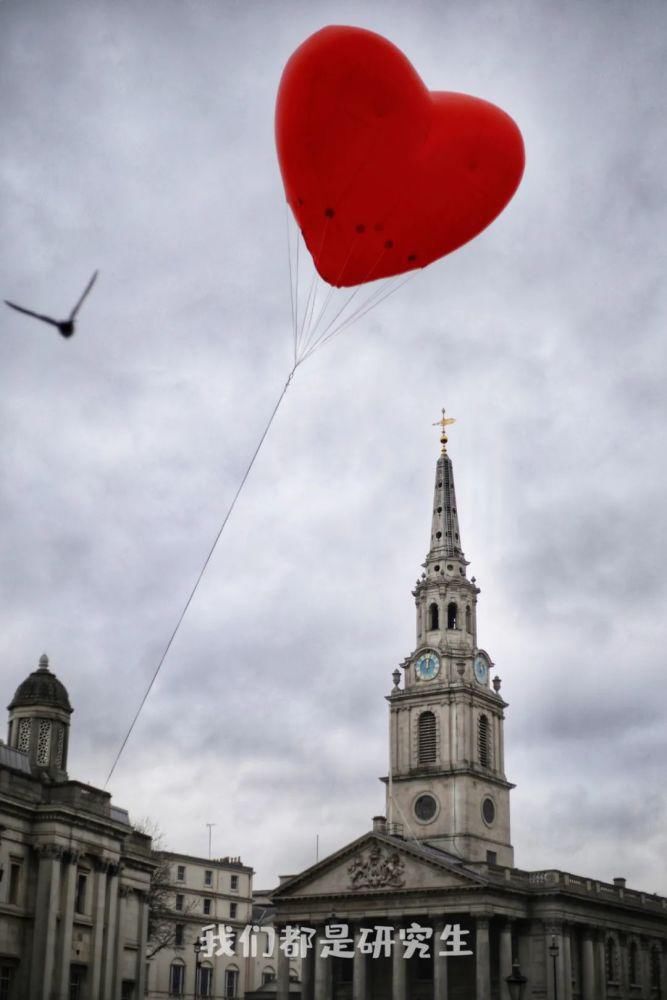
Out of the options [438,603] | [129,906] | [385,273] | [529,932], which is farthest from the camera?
[438,603]

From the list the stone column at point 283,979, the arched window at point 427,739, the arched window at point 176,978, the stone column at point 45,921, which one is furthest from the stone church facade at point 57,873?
the arched window at point 427,739

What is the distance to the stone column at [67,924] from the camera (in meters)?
46.2

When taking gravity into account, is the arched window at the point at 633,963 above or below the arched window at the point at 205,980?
above

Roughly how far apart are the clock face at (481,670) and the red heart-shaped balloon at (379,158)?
69148 millimetres

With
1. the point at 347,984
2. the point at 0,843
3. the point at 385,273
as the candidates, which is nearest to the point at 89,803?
the point at 0,843

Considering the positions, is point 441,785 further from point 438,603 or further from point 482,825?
point 438,603

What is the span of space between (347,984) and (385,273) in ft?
218

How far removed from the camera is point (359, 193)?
84.1 feet

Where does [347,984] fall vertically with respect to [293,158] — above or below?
below

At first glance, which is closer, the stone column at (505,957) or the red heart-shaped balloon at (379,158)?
the red heart-shaped balloon at (379,158)

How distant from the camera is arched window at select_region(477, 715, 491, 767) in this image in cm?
9288

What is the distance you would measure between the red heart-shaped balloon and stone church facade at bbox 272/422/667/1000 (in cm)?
5740

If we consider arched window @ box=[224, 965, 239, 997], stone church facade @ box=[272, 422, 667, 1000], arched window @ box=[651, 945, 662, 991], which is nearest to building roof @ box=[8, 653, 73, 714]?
stone church facade @ box=[272, 422, 667, 1000]

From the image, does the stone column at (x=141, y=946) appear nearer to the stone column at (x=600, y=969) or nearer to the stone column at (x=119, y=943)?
the stone column at (x=119, y=943)
